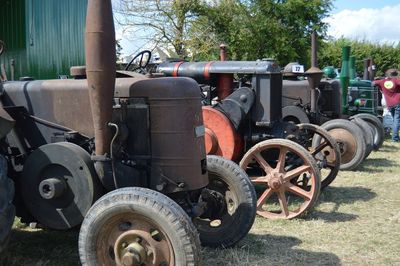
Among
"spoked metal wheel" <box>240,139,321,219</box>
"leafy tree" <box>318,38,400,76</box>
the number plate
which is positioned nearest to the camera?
"spoked metal wheel" <box>240,139,321,219</box>

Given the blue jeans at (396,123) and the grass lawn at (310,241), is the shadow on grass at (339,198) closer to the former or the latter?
the grass lawn at (310,241)

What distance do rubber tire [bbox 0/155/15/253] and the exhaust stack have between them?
1.72 feet

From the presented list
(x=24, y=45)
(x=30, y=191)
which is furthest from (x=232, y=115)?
(x=24, y=45)

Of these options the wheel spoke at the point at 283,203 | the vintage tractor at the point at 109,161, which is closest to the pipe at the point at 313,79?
the wheel spoke at the point at 283,203

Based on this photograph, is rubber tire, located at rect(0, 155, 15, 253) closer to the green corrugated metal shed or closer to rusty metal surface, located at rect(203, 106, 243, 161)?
rusty metal surface, located at rect(203, 106, 243, 161)

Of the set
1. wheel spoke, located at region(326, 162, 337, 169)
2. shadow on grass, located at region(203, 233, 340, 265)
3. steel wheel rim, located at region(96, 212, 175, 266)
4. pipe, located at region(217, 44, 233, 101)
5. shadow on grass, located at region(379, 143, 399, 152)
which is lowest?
shadow on grass, located at region(379, 143, 399, 152)

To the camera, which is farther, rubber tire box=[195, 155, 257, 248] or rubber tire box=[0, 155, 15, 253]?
rubber tire box=[195, 155, 257, 248]

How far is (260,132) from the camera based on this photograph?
5.77 m

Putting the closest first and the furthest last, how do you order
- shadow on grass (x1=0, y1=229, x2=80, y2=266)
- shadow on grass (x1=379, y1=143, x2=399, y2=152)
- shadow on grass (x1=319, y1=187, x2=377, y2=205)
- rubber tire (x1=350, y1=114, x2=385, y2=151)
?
1. shadow on grass (x1=0, y1=229, x2=80, y2=266)
2. shadow on grass (x1=319, y1=187, x2=377, y2=205)
3. rubber tire (x1=350, y1=114, x2=385, y2=151)
4. shadow on grass (x1=379, y1=143, x2=399, y2=152)

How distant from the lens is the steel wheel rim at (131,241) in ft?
9.38

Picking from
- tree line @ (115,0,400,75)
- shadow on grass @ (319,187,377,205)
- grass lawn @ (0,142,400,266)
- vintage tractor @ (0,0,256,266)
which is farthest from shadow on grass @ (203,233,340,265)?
tree line @ (115,0,400,75)

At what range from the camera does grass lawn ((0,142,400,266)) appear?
380 cm

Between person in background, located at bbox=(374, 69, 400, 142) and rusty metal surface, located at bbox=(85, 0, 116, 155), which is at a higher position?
rusty metal surface, located at bbox=(85, 0, 116, 155)

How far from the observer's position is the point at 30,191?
10.8ft
